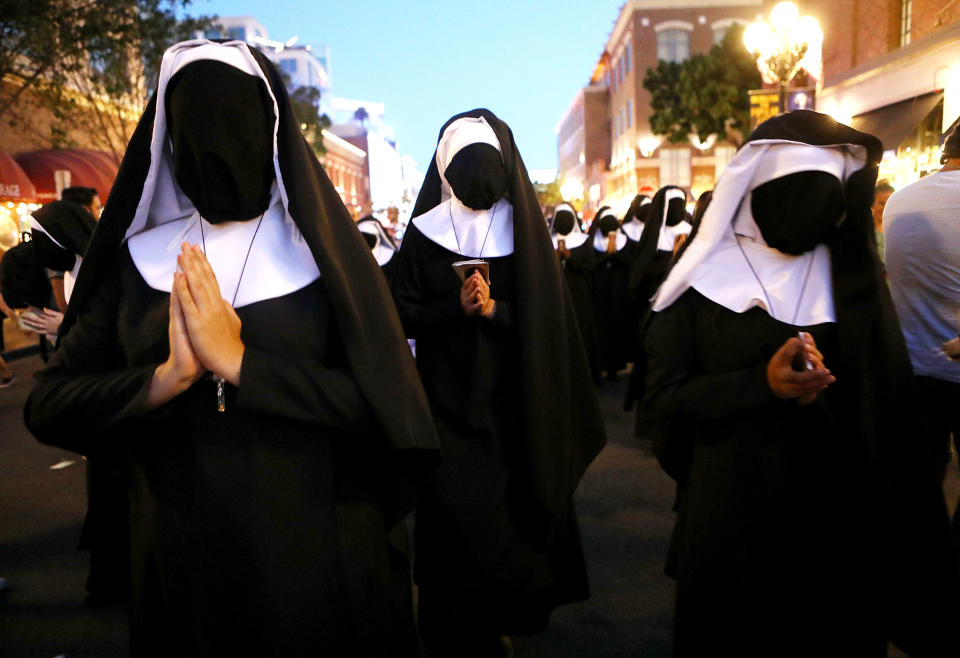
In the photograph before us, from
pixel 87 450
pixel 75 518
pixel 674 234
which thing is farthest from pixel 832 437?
pixel 674 234

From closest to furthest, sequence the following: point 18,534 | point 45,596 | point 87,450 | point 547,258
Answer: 1. point 87,450
2. point 547,258
3. point 45,596
4. point 18,534

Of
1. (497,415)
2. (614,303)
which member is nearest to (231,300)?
(497,415)

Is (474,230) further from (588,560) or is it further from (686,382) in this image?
(588,560)

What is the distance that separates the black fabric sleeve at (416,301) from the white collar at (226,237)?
142 centimetres

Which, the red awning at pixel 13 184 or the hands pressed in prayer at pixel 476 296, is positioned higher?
the red awning at pixel 13 184

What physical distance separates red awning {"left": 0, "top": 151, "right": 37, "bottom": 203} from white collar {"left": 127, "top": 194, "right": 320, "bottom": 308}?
18.3 metres

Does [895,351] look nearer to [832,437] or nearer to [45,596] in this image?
[832,437]

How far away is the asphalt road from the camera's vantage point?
12.3 feet

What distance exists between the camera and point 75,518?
5.65m

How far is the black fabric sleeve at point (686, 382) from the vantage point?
244 centimetres

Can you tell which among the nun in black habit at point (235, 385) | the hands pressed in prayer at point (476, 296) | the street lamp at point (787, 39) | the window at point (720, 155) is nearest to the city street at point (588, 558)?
the hands pressed in prayer at point (476, 296)

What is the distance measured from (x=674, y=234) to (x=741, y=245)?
6138 millimetres

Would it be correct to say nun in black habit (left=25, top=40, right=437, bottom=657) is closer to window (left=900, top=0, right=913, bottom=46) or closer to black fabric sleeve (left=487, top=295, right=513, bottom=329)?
black fabric sleeve (left=487, top=295, right=513, bottom=329)

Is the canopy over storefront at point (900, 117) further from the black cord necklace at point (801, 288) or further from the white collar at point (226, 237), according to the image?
the white collar at point (226, 237)
